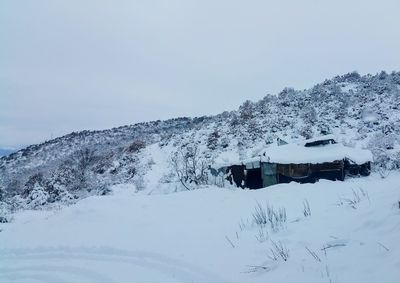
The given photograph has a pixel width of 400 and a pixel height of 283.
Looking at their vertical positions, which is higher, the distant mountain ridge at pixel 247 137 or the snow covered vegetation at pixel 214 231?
the distant mountain ridge at pixel 247 137

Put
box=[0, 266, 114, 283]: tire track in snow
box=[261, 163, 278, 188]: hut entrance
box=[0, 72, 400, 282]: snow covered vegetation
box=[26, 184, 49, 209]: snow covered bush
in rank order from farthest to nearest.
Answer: box=[261, 163, 278, 188]: hut entrance, box=[26, 184, 49, 209]: snow covered bush, box=[0, 266, 114, 283]: tire track in snow, box=[0, 72, 400, 282]: snow covered vegetation

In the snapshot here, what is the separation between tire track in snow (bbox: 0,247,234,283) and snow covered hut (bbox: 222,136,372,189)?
1425 cm

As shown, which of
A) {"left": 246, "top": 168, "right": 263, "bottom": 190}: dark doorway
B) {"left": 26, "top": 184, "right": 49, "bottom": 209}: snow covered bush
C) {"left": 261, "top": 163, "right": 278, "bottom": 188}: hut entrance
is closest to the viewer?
{"left": 26, "top": 184, "right": 49, "bottom": 209}: snow covered bush

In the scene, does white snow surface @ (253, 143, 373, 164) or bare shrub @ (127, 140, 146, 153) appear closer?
white snow surface @ (253, 143, 373, 164)

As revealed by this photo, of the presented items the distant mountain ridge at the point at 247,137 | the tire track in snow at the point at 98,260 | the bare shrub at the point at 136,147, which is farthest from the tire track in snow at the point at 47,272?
the bare shrub at the point at 136,147

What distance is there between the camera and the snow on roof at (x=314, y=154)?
20.1 metres

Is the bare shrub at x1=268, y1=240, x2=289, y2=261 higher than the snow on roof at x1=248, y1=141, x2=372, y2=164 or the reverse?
the reverse

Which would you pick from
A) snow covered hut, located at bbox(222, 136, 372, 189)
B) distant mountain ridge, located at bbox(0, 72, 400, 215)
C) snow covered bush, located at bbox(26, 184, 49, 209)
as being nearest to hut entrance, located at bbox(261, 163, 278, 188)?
snow covered hut, located at bbox(222, 136, 372, 189)

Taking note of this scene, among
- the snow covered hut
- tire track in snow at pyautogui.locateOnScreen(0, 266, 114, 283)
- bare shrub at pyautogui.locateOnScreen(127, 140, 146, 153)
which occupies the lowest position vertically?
tire track in snow at pyautogui.locateOnScreen(0, 266, 114, 283)

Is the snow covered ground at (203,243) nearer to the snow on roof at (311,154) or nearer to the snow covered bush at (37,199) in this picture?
the snow covered bush at (37,199)

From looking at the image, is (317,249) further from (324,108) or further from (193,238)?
(324,108)

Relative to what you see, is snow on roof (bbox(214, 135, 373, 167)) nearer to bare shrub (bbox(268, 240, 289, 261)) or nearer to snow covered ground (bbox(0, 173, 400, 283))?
snow covered ground (bbox(0, 173, 400, 283))

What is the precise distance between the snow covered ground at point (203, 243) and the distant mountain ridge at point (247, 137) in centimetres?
1059

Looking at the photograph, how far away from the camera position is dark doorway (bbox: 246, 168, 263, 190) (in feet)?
71.1
